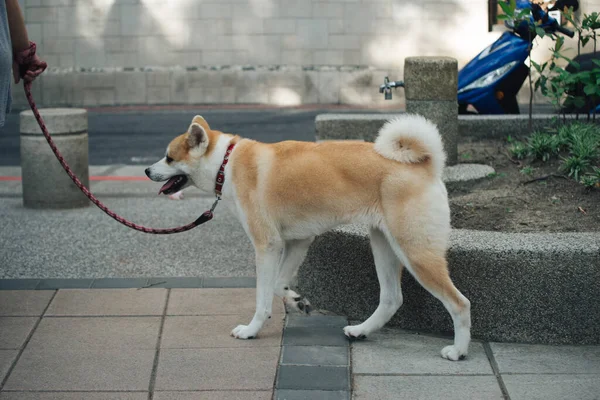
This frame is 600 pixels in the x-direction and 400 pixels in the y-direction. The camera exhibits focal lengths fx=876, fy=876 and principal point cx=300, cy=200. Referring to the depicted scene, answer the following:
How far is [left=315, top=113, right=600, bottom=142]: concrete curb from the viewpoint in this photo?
8.68 m

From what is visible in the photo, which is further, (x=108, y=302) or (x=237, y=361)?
(x=108, y=302)

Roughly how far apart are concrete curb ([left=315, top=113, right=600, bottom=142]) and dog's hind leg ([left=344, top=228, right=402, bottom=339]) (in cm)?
370

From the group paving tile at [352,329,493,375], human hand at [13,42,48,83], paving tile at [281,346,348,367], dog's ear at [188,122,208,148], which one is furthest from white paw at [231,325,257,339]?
human hand at [13,42,48,83]

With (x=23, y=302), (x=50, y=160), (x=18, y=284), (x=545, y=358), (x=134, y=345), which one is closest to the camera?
(x=545, y=358)

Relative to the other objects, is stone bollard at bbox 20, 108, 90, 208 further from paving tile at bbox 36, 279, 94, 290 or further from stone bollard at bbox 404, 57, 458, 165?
stone bollard at bbox 404, 57, 458, 165

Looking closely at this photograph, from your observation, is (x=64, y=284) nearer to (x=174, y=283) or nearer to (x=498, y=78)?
(x=174, y=283)

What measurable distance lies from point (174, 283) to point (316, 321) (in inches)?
51.4

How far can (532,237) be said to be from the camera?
512cm

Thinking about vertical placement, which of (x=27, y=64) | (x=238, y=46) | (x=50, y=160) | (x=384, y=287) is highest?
(x=238, y=46)

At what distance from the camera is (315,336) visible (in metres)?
5.21

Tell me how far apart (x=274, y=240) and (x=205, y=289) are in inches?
51.4

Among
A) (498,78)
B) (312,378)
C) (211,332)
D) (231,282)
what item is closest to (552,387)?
(312,378)

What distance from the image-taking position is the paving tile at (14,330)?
5.12 m

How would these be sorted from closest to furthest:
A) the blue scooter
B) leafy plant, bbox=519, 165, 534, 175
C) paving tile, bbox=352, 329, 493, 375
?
paving tile, bbox=352, 329, 493, 375, leafy plant, bbox=519, 165, 534, 175, the blue scooter
